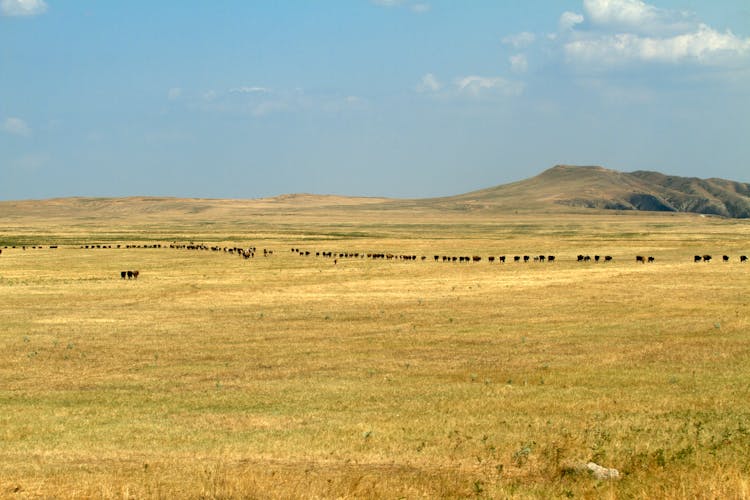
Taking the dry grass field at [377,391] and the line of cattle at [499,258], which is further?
the line of cattle at [499,258]

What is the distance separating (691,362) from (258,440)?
13442 millimetres

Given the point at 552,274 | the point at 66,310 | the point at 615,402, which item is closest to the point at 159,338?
the point at 66,310

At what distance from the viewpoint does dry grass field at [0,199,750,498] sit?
13.3 metres

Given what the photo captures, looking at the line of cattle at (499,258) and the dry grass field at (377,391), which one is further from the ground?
the line of cattle at (499,258)

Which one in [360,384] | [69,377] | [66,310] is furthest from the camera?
[66,310]

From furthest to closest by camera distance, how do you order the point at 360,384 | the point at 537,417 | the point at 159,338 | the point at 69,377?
the point at 159,338 → the point at 69,377 → the point at 360,384 → the point at 537,417

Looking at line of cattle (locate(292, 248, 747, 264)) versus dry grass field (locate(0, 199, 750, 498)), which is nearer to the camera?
dry grass field (locate(0, 199, 750, 498))

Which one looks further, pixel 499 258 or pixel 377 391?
pixel 499 258

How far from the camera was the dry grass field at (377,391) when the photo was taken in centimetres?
1330

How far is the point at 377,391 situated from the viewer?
71.5ft

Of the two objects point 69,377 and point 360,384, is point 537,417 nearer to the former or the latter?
point 360,384

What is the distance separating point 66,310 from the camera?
41406mm

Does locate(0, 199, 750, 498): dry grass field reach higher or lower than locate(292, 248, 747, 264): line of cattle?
lower

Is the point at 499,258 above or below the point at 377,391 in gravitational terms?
above
